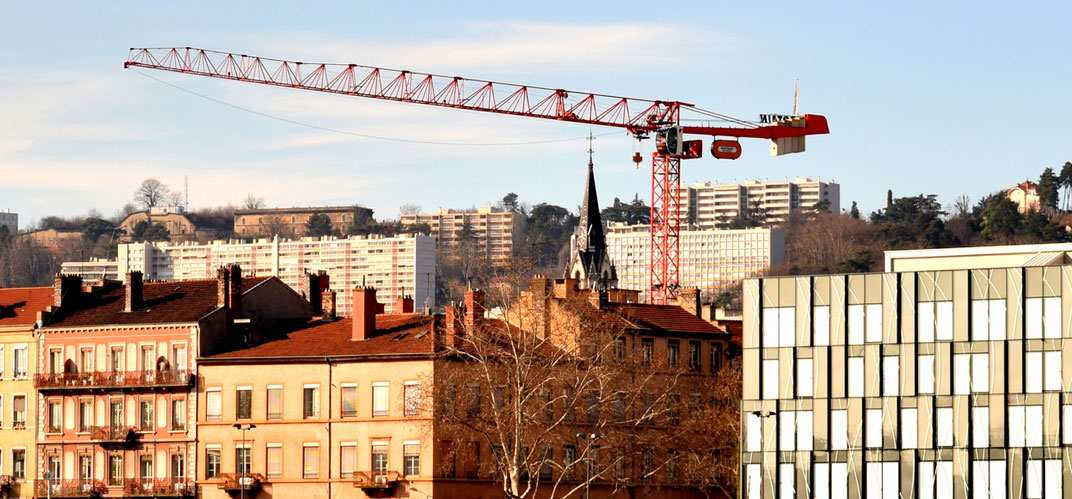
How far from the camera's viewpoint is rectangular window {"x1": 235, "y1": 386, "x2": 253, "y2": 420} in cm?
10606

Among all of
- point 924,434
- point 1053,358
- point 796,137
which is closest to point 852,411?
point 924,434

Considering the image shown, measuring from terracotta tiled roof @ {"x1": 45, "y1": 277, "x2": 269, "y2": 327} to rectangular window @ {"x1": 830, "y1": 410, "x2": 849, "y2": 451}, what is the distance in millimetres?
33180

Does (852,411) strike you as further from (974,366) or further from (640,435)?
(640,435)

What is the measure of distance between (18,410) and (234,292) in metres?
12.9

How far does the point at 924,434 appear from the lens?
9081 centimetres

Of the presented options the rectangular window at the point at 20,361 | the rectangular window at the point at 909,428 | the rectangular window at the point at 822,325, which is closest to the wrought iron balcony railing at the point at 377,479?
the rectangular window at the point at 822,325

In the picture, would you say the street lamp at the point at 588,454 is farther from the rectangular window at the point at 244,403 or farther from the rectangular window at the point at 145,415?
the rectangular window at the point at 145,415

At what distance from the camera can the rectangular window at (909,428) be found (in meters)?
90.9

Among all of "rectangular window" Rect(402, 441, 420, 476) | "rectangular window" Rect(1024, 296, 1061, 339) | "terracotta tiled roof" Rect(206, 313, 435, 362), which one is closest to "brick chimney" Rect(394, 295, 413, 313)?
"terracotta tiled roof" Rect(206, 313, 435, 362)

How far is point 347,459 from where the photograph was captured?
103375mm

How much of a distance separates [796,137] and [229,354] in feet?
273

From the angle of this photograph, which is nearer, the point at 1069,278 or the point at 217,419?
the point at 1069,278

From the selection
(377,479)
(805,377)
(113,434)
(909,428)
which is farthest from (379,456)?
(909,428)

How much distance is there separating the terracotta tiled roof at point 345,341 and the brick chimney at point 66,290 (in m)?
10.6
